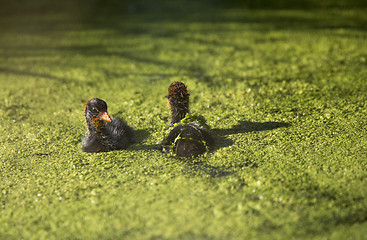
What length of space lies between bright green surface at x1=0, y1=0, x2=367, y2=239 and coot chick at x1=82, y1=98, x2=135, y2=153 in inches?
2.3

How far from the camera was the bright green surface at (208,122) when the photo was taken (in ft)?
5.15

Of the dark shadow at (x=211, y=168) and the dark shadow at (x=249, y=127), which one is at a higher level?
the dark shadow at (x=249, y=127)

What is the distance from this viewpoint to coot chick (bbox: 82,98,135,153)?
208 centimetres

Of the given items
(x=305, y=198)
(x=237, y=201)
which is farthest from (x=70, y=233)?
(x=305, y=198)

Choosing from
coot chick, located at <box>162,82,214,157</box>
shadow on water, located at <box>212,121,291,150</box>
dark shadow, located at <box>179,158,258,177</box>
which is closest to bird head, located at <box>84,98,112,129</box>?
coot chick, located at <box>162,82,214,157</box>

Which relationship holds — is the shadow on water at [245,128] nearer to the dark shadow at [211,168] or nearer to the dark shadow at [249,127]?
the dark shadow at [249,127]

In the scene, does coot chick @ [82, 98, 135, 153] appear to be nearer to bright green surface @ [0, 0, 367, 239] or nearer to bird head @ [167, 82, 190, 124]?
bright green surface @ [0, 0, 367, 239]

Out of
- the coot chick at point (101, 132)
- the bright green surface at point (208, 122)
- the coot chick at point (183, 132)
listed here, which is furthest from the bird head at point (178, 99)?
the coot chick at point (101, 132)

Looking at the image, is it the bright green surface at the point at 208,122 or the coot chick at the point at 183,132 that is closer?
the bright green surface at the point at 208,122

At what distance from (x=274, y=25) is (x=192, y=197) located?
11.2ft

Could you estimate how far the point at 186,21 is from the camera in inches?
190

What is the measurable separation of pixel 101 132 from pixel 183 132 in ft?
1.70

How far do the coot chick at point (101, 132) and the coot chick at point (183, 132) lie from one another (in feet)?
1.01

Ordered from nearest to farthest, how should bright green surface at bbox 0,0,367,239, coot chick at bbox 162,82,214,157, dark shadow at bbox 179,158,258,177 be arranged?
bright green surface at bbox 0,0,367,239 < dark shadow at bbox 179,158,258,177 < coot chick at bbox 162,82,214,157
